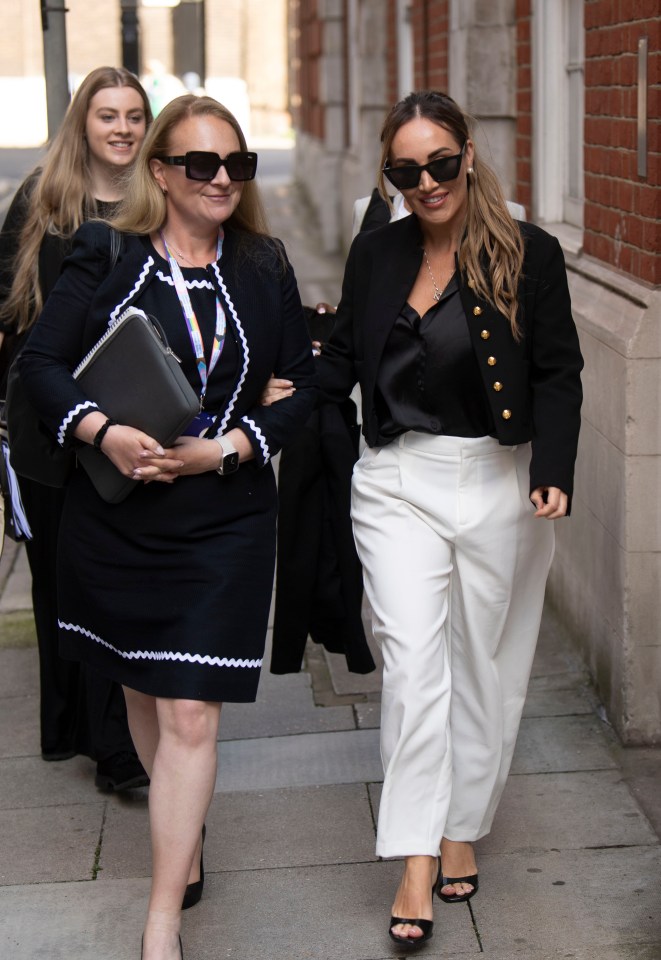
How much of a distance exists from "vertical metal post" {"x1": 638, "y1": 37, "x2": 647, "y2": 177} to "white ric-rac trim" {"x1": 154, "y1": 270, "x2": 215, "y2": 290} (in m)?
1.78

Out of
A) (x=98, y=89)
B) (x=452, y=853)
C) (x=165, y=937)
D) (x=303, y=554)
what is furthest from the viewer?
(x=98, y=89)

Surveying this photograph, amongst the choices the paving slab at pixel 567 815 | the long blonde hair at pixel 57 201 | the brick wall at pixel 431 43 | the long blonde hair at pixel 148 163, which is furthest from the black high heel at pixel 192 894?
the brick wall at pixel 431 43

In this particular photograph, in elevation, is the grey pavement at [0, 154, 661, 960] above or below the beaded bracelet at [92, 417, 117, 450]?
below

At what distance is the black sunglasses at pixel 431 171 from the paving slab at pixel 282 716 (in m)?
2.17

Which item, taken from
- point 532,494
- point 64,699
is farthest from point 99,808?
point 532,494

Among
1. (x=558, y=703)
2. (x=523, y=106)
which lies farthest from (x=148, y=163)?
(x=523, y=106)

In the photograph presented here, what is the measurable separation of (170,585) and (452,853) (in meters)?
1.08

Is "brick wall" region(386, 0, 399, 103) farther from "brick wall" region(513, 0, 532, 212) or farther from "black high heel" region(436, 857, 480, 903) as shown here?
"black high heel" region(436, 857, 480, 903)

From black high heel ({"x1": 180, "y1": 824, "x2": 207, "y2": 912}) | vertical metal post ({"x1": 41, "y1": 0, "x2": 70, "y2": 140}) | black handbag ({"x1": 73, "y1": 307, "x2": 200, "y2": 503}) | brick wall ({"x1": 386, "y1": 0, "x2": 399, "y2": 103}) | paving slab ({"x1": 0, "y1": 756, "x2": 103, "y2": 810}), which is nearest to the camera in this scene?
black handbag ({"x1": 73, "y1": 307, "x2": 200, "y2": 503})

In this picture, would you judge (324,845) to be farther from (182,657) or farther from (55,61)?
(55,61)

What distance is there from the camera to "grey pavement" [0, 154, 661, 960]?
12.1 feet

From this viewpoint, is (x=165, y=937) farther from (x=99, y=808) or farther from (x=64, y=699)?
(x=64, y=699)

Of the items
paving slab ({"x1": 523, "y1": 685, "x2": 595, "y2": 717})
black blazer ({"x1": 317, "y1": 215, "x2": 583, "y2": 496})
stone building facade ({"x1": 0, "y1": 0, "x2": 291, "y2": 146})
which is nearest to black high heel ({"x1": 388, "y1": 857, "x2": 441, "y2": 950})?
black blazer ({"x1": 317, "y1": 215, "x2": 583, "y2": 496})

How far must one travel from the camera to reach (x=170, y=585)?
11.5 feet
